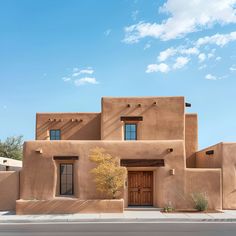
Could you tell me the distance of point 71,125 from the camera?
27156 millimetres

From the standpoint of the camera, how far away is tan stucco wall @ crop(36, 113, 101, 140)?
26922 mm

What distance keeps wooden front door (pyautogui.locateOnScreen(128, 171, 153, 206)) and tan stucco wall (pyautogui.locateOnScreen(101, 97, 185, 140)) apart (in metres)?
3.53

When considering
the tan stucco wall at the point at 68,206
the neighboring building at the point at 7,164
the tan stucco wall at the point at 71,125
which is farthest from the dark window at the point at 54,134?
the tan stucco wall at the point at 68,206

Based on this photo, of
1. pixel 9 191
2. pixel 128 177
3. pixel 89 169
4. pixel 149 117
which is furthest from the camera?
pixel 149 117

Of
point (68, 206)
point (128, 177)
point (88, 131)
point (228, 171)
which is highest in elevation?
point (88, 131)

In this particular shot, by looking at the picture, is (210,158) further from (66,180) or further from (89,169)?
(66,180)

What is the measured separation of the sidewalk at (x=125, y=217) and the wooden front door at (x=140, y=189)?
2195 millimetres

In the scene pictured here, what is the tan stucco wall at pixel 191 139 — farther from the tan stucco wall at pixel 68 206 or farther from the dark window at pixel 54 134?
the dark window at pixel 54 134

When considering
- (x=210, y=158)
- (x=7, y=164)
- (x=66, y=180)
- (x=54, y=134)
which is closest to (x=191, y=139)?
(x=210, y=158)

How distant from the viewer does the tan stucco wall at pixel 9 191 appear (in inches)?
797

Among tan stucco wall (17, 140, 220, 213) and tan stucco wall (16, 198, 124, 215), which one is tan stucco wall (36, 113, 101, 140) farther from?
tan stucco wall (16, 198, 124, 215)

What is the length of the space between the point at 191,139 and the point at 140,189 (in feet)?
25.1
